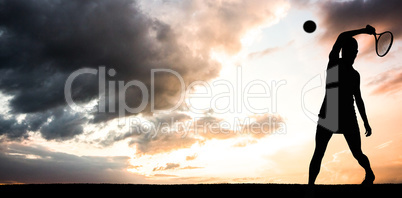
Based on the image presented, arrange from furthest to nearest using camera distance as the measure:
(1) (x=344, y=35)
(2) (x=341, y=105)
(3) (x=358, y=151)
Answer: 1. (2) (x=341, y=105)
2. (3) (x=358, y=151)
3. (1) (x=344, y=35)

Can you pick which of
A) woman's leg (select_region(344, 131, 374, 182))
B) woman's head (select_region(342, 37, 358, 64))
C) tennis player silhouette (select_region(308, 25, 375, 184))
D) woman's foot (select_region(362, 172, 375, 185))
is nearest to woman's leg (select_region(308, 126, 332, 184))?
tennis player silhouette (select_region(308, 25, 375, 184))

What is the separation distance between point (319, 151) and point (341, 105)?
1.10 m

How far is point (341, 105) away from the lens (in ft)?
24.4

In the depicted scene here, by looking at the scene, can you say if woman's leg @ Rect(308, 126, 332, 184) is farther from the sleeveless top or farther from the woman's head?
the woman's head

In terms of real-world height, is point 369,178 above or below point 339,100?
below

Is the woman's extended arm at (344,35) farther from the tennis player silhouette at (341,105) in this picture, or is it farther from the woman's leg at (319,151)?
the woman's leg at (319,151)

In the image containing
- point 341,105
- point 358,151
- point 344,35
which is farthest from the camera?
point 341,105

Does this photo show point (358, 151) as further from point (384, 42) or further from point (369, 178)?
point (384, 42)

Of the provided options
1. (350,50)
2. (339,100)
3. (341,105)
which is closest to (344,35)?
(350,50)
